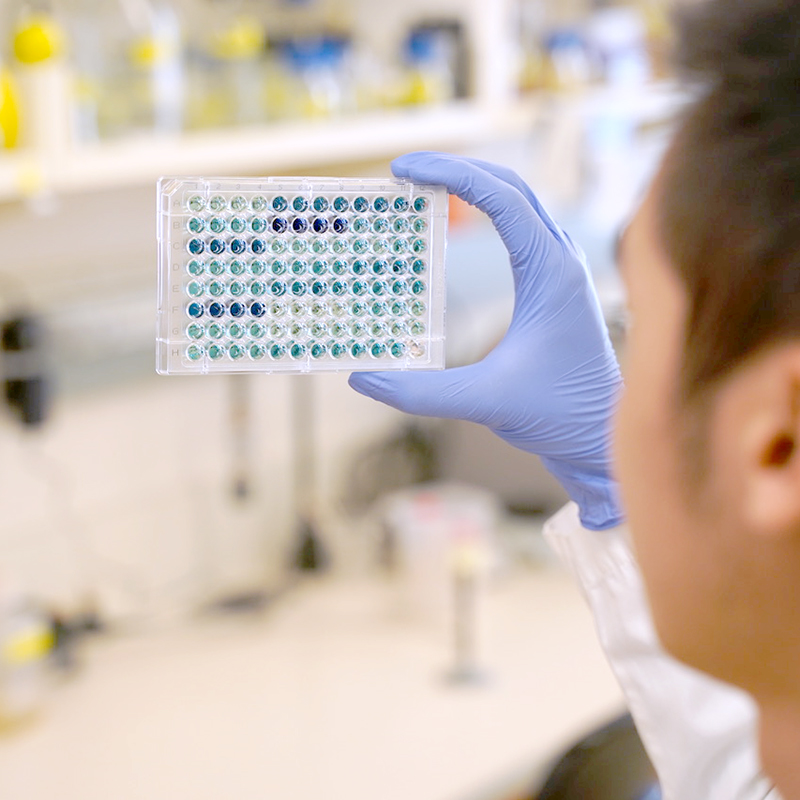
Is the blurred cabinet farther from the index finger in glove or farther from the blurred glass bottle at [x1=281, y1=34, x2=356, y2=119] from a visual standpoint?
the index finger in glove

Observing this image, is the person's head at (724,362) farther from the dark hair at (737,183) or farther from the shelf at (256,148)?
the shelf at (256,148)

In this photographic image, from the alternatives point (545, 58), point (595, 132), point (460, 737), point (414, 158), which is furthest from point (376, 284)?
point (595, 132)

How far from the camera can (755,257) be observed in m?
0.50

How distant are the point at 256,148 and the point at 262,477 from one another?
0.77 m

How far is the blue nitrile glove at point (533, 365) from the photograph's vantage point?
84 centimetres

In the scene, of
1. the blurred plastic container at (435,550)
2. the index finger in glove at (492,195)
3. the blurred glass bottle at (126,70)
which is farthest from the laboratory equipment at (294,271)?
the blurred plastic container at (435,550)

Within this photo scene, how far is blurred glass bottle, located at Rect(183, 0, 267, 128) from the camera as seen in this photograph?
4.97 feet

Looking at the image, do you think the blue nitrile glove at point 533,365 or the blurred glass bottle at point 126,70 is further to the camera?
the blurred glass bottle at point 126,70

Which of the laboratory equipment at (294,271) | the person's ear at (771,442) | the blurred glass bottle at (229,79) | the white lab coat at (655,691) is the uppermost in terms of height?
the blurred glass bottle at (229,79)

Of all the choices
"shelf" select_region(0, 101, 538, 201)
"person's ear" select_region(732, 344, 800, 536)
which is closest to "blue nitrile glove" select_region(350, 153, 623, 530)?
"person's ear" select_region(732, 344, 800, 536)

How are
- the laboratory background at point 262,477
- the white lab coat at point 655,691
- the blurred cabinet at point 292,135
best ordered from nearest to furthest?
1. the white lab coat at point 655,691
2. the blurred cabinet at point 292,135
3. the laboratory background at point 262,477

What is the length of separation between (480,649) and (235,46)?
3.33ft

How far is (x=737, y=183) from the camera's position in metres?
0.52

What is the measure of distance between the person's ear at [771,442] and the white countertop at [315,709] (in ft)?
2.92
